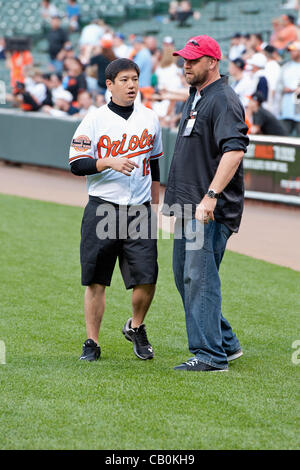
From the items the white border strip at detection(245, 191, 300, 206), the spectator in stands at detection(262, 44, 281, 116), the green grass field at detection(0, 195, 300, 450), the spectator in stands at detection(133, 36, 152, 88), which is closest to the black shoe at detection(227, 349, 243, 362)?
the green grass field at detection(0, 195, 300, 450)

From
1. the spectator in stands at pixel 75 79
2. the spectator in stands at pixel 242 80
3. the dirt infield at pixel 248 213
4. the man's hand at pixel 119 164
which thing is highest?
the man's hand at pixel 119 164

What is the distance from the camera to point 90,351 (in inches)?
196

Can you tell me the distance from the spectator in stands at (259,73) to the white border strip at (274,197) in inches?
61.8

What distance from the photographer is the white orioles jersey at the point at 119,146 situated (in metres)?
4.83

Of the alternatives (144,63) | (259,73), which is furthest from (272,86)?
(144,63)

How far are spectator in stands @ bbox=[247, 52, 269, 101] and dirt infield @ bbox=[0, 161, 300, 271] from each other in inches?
72.4

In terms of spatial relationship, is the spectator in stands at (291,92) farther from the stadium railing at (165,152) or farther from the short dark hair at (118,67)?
the short dark hair at (118,67)

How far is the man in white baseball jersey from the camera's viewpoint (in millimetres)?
4836

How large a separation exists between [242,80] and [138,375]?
8.73 m

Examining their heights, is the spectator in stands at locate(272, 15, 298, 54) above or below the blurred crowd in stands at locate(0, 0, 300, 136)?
above

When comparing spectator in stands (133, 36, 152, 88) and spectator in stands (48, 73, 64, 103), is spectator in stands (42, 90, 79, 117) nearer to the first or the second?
spectator in stands (48, 73, 64, 103)

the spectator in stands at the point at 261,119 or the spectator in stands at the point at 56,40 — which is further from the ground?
the spectator in stands at the point at 56,40

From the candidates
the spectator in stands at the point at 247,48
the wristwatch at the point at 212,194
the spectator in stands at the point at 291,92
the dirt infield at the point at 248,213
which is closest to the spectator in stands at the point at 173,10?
the spectator in stands at the point at 247,48
